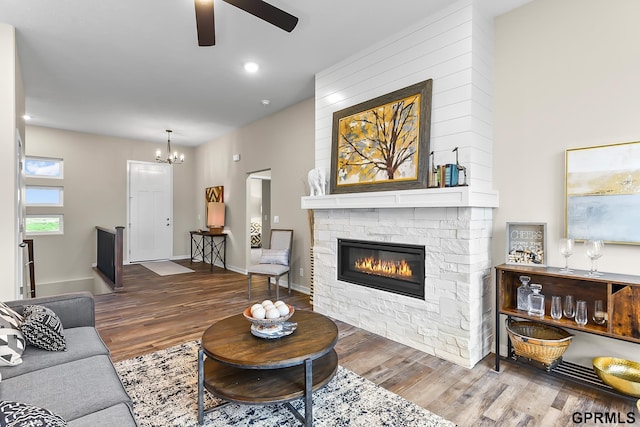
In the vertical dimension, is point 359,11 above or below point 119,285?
above

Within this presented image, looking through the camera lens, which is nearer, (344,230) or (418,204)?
(418,204)

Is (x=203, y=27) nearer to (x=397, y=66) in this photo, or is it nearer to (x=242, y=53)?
(x=242, y=53)

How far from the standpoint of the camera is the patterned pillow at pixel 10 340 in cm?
167

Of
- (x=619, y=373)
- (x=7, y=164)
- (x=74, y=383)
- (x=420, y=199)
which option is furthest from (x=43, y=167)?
(x=619, y=373)

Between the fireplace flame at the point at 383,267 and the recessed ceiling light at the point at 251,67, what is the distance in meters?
2.53

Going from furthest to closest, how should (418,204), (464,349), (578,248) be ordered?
1. (418,204)
2. (464,349)
3. (578,248)

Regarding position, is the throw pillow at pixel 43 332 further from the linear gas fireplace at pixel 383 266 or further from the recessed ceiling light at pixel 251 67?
the recessed ceiling light at pixel 251 67

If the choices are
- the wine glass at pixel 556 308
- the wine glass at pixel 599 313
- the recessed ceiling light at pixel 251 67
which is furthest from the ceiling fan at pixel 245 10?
the wine glass at pixel 599 313

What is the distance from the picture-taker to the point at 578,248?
7.98ft

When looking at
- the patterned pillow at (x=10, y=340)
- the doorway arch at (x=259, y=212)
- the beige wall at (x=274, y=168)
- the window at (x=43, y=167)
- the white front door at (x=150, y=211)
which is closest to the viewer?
the patterned pillow at (x=10, y=340)

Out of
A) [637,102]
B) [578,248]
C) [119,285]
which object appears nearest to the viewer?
[637,102]

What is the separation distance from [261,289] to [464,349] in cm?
331

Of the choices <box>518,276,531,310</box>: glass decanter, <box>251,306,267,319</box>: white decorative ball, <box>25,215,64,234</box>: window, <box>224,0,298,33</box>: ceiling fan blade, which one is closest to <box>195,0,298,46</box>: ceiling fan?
→ <box>224,0,298,33</box>: ceiling fan blade

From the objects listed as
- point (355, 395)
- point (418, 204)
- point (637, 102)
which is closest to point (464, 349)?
point (355, 395)
